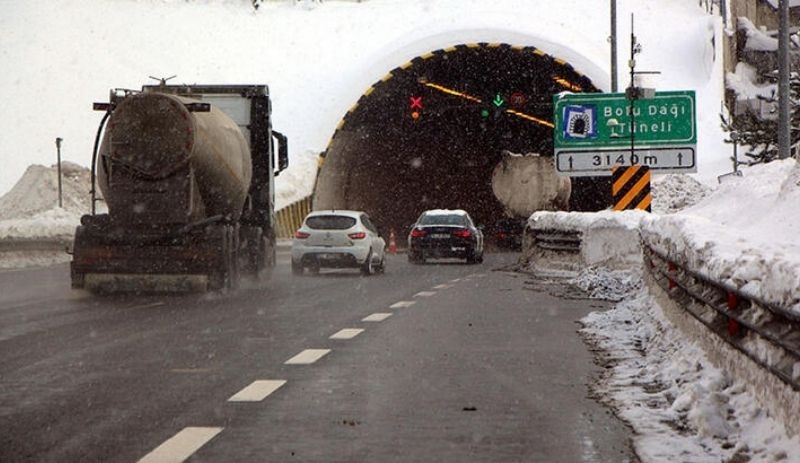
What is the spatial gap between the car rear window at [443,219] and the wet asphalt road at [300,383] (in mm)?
17254

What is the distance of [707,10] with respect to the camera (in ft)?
316

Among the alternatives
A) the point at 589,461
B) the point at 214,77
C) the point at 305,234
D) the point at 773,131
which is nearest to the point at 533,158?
the point at 773,131

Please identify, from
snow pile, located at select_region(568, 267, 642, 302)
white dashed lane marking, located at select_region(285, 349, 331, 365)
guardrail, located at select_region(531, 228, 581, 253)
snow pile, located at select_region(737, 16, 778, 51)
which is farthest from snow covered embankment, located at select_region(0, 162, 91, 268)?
snow pile, located at select_region(737, 16, 778, 51)

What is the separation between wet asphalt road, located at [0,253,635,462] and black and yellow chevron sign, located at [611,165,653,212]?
8962mm

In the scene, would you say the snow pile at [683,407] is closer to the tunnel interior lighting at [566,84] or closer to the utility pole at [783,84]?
the utility pole at [783,84]

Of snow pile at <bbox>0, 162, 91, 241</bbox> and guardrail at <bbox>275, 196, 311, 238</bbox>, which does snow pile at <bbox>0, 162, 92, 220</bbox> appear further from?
guardrail at <bbox>275, 196, 311, 238</bbox>

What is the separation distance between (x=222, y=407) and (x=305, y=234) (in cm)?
1911

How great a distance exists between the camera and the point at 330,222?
28.1 meters

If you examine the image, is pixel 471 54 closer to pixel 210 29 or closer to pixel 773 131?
pixel 773 131

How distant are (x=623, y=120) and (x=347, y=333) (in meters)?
22.1

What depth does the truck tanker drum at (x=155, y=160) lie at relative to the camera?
19719 mm

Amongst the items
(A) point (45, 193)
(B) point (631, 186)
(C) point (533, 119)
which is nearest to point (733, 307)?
(B) point (631, 186)

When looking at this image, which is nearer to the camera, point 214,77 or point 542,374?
point 542,374

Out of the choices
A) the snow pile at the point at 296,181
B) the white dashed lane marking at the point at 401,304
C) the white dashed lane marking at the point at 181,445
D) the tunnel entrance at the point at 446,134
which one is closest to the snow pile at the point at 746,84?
the tunnel entrance at the point at 446,134
